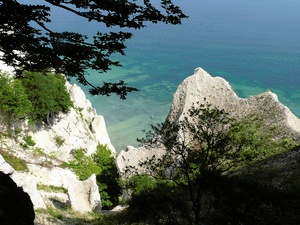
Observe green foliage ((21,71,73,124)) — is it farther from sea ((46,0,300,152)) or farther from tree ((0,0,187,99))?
tree ((0,0,187,99))

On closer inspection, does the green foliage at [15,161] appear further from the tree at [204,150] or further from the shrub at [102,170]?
the tree at [204,150]

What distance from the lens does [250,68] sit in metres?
107

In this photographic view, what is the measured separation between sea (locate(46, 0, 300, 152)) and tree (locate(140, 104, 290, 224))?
3972 cm

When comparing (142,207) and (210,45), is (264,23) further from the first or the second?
(142,207)

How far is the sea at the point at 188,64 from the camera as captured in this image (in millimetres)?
74938

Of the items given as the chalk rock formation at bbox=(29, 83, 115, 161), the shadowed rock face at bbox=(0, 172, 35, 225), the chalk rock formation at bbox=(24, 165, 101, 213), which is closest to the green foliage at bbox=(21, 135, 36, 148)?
the chalk rock formation at bbox=(29, 83, 115, 161)

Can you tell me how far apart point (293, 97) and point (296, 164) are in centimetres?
6912

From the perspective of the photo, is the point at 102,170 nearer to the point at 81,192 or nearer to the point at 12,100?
the point at 81,192

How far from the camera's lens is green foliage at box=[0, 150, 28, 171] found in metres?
31.8

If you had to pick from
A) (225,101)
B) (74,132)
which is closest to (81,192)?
(225,101)

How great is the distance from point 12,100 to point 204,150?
25.2 m

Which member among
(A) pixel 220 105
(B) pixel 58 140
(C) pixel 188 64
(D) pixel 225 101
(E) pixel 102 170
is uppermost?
(C) pixel 188 64

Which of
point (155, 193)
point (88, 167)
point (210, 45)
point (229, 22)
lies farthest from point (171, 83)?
point (229, 22)

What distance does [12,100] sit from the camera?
3462 centimetres
